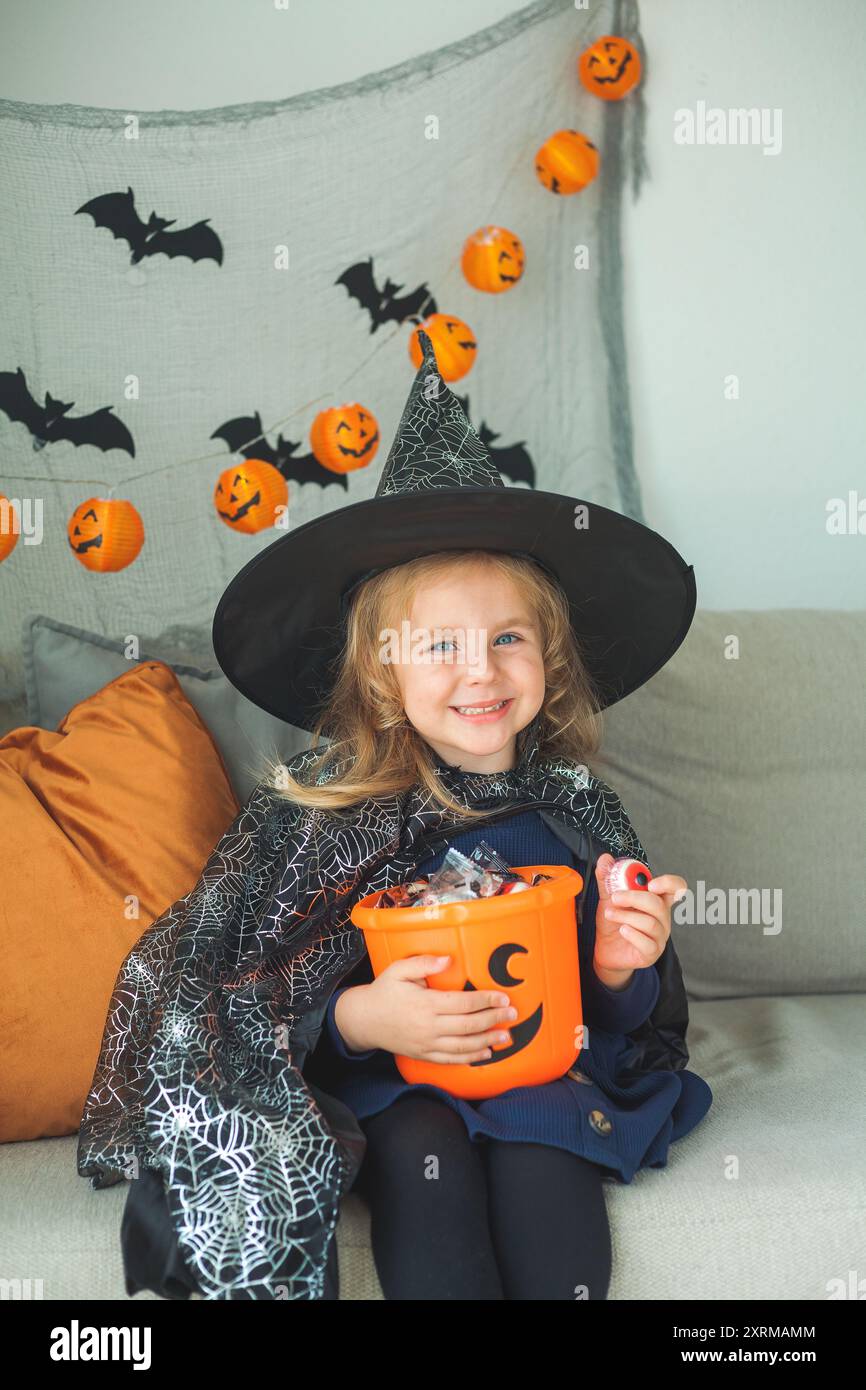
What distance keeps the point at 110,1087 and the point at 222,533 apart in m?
1.01

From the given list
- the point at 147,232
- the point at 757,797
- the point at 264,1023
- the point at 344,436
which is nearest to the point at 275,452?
the point at 344,436

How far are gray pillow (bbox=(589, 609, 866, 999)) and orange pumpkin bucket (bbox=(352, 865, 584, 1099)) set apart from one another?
589mm

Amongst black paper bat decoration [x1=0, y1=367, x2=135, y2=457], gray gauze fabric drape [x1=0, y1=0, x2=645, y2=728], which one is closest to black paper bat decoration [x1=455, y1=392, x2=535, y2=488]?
gray gauze fabric drape [x1=0, y1=0, x2=645, y2=728]

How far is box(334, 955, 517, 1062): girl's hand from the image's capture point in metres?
1.16

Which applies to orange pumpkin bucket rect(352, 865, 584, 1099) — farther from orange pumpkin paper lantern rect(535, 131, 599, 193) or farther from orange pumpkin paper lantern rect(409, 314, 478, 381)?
orange pumpkin paper lantern rect(535, 131, 599, 193)

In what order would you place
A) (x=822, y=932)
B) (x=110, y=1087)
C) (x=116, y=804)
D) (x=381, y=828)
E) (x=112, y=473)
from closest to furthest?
(x=110, y=1087) < (x=381, y=828) < (x=116, y=804) < (x=822, y=932) < (x=112, y=473)

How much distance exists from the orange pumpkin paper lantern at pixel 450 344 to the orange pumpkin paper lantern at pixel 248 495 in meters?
0.33

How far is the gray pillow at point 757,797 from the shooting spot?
5.85 feet

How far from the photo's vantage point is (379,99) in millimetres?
2033

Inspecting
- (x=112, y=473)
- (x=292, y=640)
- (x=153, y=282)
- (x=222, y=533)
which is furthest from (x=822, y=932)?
(x=153, y=282)

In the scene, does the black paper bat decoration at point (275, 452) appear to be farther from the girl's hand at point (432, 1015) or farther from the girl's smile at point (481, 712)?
the girl's hand at point (432, 1015)

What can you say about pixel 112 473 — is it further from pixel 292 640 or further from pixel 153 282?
pixel 292 640

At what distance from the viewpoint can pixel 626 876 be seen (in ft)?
4.20

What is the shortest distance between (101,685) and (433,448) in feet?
2.04
